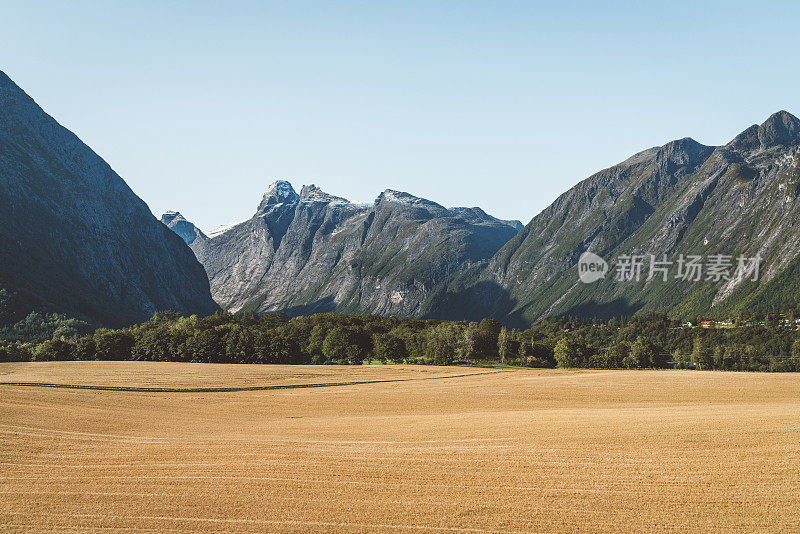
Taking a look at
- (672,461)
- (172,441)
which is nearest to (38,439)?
(172,441)

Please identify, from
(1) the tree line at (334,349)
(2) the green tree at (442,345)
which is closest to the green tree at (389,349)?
(1) the tree line at (334,349)

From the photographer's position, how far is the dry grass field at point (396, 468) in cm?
2188

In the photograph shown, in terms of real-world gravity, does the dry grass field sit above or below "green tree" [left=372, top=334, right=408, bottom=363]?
above

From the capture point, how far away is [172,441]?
39.3m

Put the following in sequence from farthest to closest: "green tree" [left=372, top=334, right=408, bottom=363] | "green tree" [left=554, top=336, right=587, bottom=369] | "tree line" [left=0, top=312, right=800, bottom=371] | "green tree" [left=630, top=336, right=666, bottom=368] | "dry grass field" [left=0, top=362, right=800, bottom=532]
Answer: "green tree" [left=372, top=334, right=408, bottom=363] → "green tree" [left=554, top=336, right=587, bottom=369] → "green tree" [left=630, top=336, right=666, bottom=368] → "tree line" [left=0, top=312, right=800, bottom=371] → "dry grass field" [left=0, top=362, right=800, bottom=532]

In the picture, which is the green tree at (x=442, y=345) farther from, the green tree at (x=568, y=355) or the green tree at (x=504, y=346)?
the green tree at (x=568, y=355)

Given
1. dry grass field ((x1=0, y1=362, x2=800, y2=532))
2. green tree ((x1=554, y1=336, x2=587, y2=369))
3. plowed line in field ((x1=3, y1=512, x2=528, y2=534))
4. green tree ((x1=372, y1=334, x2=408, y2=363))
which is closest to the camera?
plowed line in field ((x1=3, y1=512, x2=528, y2=534))

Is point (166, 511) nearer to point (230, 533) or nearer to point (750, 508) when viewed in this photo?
point (230, 533)

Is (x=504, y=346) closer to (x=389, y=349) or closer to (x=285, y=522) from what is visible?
(x=389, y=349)

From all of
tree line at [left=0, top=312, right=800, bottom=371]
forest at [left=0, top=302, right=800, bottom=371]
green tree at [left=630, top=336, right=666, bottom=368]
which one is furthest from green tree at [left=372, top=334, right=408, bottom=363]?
green tree at [left=630, top=336, right=666, bottom=368]

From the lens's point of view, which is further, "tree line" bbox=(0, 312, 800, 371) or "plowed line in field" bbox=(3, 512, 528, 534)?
"tree line" bbox=(0, 312, 800, 371)

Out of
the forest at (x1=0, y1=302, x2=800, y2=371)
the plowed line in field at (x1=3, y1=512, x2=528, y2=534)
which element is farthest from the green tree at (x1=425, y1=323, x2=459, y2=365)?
the plowed line in field at (x1=3, y1=512, x2=528, y2=534)

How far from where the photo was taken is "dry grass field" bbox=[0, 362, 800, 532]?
2188 centimetres

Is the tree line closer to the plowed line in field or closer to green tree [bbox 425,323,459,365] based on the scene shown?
green tree [bbox 425,323,459,365]
